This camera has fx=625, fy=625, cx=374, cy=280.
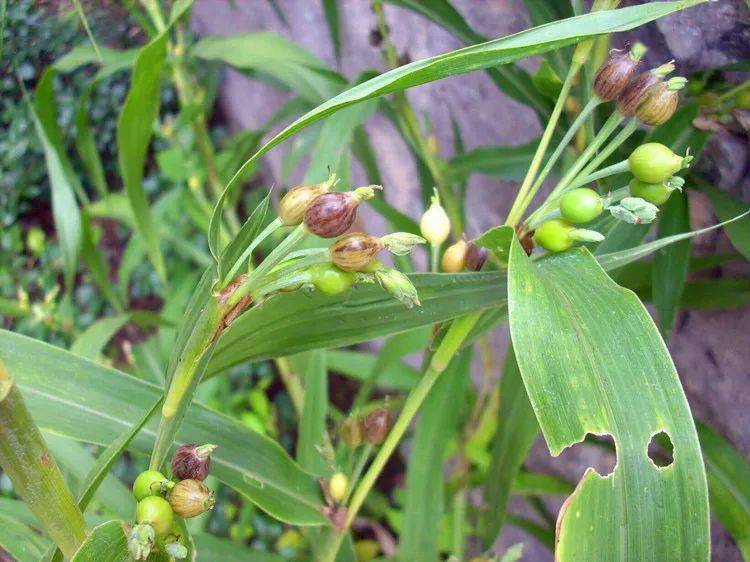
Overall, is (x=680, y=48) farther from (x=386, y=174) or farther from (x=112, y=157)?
(x=112, y=157)

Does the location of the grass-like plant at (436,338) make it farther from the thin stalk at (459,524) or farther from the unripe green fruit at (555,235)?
the thin stalk at (459,524)

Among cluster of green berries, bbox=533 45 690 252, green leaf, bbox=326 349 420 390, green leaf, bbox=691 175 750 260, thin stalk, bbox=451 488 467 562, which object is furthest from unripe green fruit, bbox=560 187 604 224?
green leaf, bbox=326 349 420 390

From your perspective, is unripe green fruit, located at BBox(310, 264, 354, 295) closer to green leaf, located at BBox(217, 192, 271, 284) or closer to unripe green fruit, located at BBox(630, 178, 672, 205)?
green leaf, located at BBox(217, 192, 271, 284)

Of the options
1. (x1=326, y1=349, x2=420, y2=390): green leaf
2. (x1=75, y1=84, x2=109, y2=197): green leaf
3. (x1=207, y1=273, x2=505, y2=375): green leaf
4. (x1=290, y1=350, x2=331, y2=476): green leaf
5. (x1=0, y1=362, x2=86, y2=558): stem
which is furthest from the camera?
(x1=326, y1=349, x2=420, y2=390): green leaf

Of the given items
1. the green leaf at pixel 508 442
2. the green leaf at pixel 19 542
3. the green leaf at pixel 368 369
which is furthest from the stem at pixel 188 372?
the green leaf at pixel 368 369

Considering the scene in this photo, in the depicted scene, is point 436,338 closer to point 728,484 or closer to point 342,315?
point 342,315

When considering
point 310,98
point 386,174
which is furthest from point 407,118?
point 386,174
